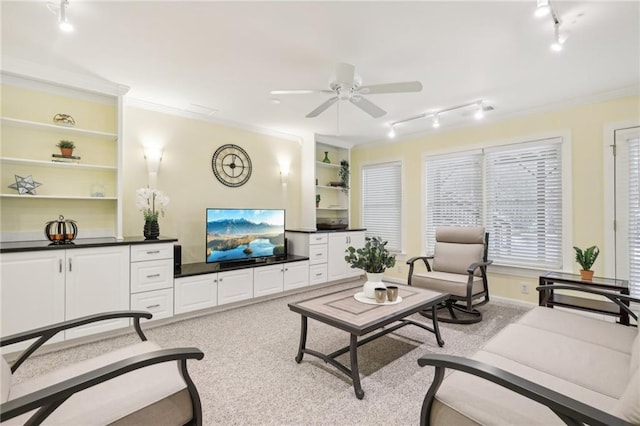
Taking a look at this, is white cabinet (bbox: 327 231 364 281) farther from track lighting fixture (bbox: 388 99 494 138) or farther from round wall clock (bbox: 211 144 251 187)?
track lighting fixture (bbox: 388 99 494 138)

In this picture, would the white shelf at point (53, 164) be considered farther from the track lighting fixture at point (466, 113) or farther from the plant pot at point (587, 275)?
the plant pot at point (587, 275)

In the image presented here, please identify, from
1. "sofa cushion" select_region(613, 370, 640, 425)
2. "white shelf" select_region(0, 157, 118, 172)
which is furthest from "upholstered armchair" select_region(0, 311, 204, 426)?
"white shelf" select_region(0, 157, 118, 172)

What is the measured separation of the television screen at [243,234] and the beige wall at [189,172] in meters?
0.43

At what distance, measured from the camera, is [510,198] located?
4.05m

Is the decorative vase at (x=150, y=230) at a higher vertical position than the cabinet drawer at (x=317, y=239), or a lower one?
higher

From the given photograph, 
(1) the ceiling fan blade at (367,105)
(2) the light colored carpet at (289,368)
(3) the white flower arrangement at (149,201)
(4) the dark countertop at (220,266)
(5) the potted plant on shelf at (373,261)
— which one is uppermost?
(1) the ceiling fan blade at (367,105)

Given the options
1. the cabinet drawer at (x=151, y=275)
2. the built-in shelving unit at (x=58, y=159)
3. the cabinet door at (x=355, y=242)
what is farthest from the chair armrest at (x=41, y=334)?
the cabinet door at (x=355, y=242)

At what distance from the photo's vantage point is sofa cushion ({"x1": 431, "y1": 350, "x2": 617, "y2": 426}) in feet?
3.65

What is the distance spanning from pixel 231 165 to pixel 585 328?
4268mm

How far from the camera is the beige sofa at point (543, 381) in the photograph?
981 mm

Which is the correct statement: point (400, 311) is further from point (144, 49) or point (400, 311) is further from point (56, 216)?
point (56, 216)

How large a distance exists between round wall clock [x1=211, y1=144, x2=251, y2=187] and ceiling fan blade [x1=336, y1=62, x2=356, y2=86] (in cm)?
247

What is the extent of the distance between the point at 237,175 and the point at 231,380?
3062mm

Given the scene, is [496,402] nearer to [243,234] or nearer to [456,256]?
[456,256]
